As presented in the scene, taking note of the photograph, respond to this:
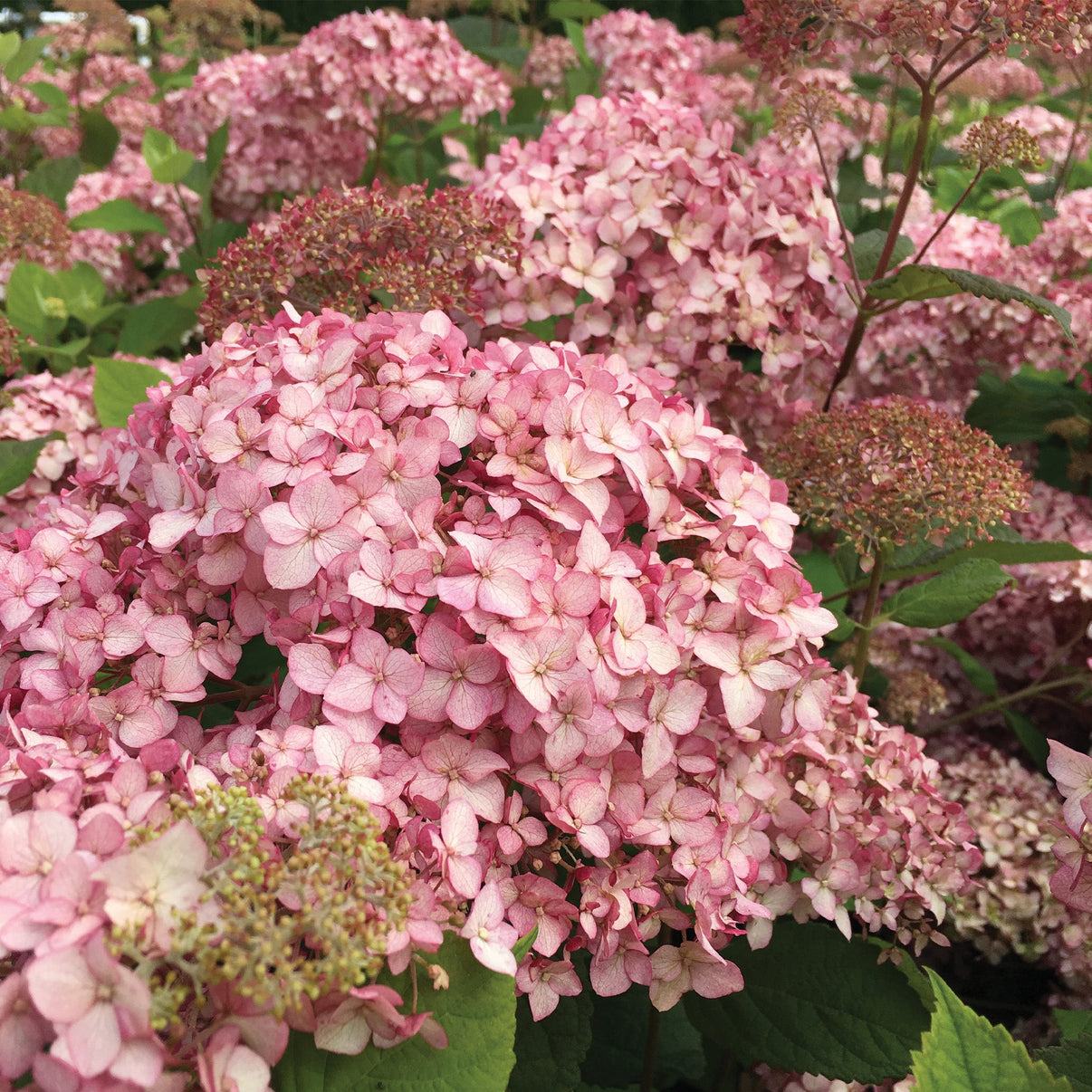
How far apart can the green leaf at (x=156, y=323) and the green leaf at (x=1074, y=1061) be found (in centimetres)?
183

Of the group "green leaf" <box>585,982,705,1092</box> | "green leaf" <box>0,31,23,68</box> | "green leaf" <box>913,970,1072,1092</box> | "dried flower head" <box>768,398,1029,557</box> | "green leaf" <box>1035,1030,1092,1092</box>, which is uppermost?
"dried flower head" <box>768,398,1029,557</box>

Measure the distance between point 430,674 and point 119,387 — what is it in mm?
938

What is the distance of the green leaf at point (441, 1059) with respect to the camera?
0.68m

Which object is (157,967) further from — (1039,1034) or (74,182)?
(74,182)

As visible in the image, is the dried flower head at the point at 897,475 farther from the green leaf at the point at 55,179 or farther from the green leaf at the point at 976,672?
the green leaf at the point at 55,179

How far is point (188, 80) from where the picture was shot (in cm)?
355

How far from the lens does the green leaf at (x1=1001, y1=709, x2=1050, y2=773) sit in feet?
5.53

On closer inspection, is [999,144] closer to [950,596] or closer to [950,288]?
[950,288]

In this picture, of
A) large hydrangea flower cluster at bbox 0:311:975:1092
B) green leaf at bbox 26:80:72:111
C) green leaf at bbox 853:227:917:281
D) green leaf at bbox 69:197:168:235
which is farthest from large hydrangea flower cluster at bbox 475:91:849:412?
green leaf at bbox 26:80:72:111

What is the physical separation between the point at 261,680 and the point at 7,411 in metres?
0.70

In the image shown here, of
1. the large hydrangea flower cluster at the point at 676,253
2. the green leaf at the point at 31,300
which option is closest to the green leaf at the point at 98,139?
the green leaf at the point at 31,300

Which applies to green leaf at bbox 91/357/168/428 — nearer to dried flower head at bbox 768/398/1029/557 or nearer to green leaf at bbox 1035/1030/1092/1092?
dried flower head at bbox 768/398/1029/557

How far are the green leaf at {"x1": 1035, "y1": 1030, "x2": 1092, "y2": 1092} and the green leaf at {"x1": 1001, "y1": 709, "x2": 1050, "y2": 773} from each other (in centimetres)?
85

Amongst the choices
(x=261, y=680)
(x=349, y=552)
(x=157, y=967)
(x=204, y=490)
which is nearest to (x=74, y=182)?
(x=261, y=680)
